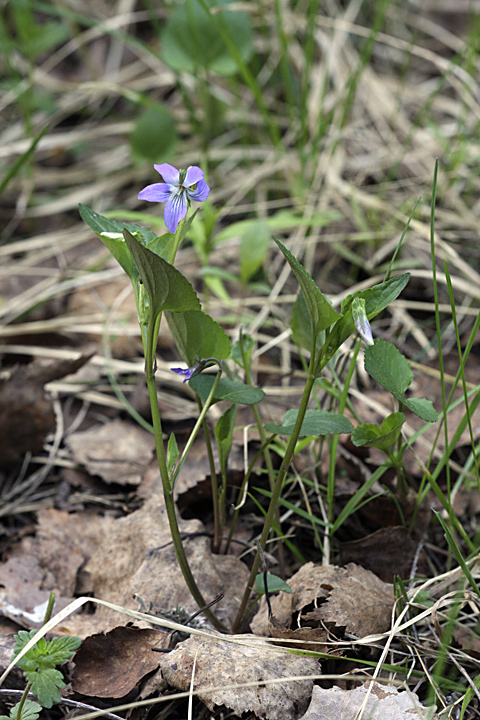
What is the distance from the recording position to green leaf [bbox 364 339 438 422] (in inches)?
44.1

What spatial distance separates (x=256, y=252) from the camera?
2.07 meters

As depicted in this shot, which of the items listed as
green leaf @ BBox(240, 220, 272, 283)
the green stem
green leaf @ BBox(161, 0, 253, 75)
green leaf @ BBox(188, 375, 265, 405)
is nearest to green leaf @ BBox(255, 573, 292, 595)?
the green stem

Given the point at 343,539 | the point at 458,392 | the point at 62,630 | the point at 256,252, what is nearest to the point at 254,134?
the point at 256,252

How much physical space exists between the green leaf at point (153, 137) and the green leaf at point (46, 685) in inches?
91.6

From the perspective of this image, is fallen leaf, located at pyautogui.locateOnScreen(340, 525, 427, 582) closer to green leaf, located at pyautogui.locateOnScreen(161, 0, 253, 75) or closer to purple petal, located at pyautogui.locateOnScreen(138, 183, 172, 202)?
purple petal, located at pyautogui.locateOnScreen(138, 183, 172, 202)

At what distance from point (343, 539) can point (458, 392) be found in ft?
2.06

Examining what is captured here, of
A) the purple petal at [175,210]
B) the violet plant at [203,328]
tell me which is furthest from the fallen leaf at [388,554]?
the purple petal at [175,210]

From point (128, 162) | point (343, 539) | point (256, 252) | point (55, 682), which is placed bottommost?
point (343, 539)

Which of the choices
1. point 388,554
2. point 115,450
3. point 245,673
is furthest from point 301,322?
point 115,450

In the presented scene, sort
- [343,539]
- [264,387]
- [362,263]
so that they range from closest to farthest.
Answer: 1. [343,539]
2. [264,387]
3. [362,263]

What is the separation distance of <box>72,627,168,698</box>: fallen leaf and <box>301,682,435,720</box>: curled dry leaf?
33 cm

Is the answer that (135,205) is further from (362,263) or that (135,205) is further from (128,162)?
(362,263)

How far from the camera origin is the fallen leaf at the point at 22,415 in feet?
6.12

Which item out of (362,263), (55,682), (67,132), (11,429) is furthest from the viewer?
(67,132)
